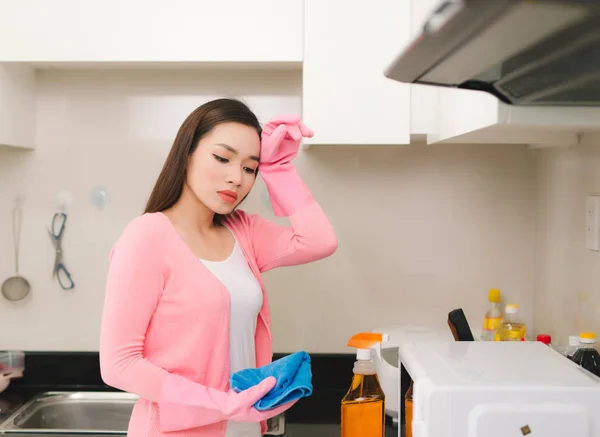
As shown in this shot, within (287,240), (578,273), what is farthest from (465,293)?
(287,240)

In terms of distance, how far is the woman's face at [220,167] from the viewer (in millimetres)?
1406

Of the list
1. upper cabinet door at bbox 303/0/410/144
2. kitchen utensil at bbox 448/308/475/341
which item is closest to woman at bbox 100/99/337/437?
upper cabinet door at bbox 303/0/410/144

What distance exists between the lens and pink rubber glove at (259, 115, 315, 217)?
150 cm

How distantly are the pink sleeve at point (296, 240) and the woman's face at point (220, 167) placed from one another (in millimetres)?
166

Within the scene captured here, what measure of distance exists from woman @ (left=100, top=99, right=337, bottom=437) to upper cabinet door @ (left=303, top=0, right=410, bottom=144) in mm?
129

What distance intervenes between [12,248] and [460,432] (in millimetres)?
1532

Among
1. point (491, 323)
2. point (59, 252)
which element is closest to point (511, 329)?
point (491, 323)

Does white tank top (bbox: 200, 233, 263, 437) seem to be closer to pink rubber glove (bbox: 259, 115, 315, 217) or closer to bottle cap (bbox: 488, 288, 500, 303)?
pink rubber glove (bbox: 259, 115, 315, 217)

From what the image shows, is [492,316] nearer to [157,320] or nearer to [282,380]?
[282,380]

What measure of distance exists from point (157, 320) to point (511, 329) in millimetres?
990

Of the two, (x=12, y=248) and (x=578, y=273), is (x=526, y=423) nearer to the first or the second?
(x=578, y=273)

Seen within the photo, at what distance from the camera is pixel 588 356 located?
1.25m

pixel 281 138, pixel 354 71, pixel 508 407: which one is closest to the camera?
pixel 508 407

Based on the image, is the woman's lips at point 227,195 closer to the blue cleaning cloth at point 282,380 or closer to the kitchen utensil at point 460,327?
the blue cleaning cloth at point 282,380
